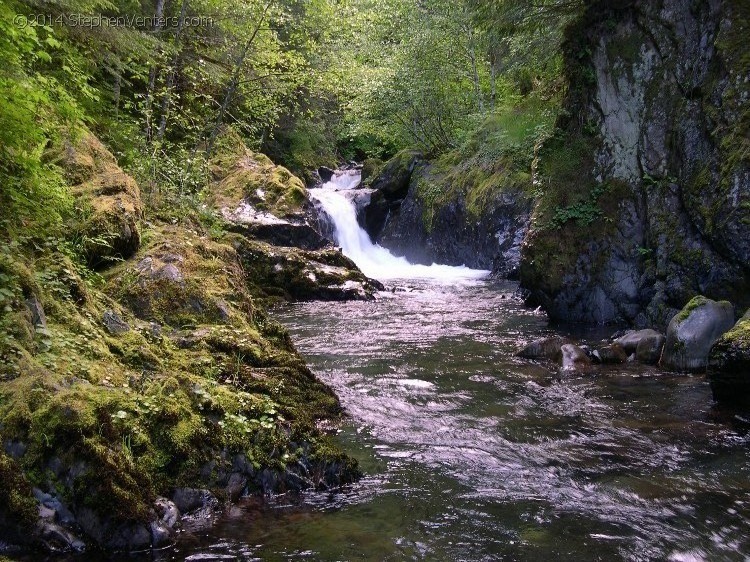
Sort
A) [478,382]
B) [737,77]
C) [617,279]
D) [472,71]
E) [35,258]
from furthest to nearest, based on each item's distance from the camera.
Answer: [472,71] → [617,279] → [737,77] → [478,382] → [35,258]

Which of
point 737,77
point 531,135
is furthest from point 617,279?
point 531,135

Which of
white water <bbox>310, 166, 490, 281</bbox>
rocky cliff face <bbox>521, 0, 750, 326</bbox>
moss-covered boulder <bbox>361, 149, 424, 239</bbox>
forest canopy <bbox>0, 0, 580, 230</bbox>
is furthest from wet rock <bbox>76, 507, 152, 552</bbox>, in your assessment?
moss-covered boulder <bbox>361, 149, 424, 239</bbox>

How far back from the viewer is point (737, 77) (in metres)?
8.98

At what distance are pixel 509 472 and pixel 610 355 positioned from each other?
4.56 meters

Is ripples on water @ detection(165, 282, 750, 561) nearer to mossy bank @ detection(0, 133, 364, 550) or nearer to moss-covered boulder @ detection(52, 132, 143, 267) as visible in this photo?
mossy bank @ detection(0, 133, 364, 550)

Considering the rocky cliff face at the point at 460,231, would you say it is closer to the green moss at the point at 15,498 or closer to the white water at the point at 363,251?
the white water at the point at 363,251

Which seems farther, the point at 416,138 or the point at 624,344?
the point at 416,138

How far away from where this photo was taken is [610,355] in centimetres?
896

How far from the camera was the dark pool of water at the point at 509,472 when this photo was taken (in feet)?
12.8

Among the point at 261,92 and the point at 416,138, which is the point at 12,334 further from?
the point at 416,138

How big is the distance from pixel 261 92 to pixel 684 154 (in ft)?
32.9

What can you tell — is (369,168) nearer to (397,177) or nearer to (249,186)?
(397,177)

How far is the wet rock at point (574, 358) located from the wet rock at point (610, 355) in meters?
0.20

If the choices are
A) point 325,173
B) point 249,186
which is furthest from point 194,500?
point 325,173
